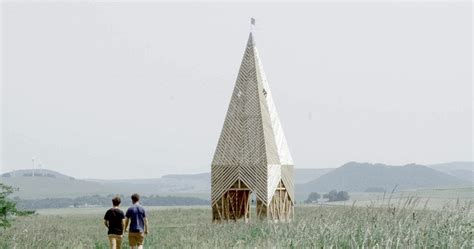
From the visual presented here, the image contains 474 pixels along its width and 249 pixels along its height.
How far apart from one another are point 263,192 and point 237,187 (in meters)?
1.31

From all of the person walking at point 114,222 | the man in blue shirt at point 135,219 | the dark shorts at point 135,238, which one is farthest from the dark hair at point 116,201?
the dark shorts at point 135,238

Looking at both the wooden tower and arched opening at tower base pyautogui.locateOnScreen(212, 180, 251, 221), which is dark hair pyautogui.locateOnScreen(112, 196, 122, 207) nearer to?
the wooden tower

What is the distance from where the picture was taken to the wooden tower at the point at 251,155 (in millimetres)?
33344

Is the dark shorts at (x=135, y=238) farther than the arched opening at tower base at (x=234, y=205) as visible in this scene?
No

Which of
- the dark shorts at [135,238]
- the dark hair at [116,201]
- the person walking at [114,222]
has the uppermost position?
the dark hair at [116,201]

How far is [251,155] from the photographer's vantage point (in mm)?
33438

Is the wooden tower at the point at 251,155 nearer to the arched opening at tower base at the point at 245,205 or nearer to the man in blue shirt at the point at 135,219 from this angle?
the arched opening at tower base at the point at 245,205

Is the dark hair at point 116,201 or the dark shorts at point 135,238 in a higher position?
the dark hair at point 116,201

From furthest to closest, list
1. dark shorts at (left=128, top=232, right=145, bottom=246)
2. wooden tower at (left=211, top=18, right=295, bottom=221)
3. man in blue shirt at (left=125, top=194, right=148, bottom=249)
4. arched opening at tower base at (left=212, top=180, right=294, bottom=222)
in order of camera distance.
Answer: arched opening at tower base at (left=212, top=180, right=294, bottom=222), wooden tower at (left=211, top=18, right=295, bottom=221), dark shorts at (left=128, top=232, right=145, bottom=246), man in blue shirt at (left=125, top=194, right=148, bottom=249)

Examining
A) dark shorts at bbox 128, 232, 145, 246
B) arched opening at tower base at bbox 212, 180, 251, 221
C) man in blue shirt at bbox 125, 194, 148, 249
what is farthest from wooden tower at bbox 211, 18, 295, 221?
man in blue shirt at bbox 125, 194, 148, 249

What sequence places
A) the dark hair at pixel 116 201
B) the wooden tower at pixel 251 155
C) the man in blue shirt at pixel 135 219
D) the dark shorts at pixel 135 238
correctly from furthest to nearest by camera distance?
the wooden tower at pixel 251 155, the dark shorts at pixel 135 238, the man in blue shirt at pixel 135 219, the dark hair at pixel 116 201

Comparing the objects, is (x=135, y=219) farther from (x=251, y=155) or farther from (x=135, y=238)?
(x=251, y=155)

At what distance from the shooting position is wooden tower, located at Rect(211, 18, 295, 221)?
33.3m

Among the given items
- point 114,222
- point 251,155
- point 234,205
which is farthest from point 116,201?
point 234,205
